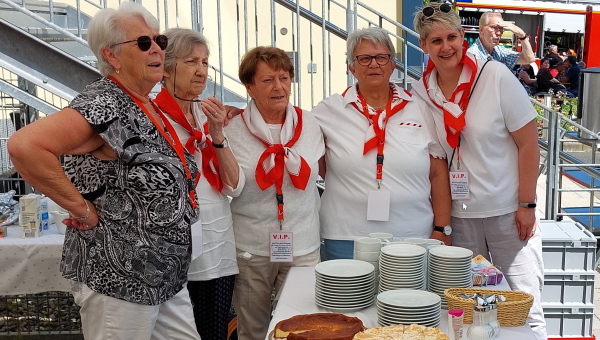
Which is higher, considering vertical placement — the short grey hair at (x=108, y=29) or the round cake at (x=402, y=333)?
the short grey hair at (x=108, y=29)

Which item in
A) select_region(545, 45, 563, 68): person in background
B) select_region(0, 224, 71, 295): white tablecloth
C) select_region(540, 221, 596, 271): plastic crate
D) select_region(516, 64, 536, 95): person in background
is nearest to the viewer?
select_region(0, 224, 71, 295): white tablecloth

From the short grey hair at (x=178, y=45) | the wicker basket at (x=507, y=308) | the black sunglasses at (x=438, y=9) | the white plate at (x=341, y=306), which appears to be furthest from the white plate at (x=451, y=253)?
the short grey hair at (x=178, y=45)

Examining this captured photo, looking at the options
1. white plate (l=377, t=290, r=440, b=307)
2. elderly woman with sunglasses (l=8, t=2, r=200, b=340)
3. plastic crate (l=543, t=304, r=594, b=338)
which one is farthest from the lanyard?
plastic crate (l=543, t=304, r=594, b=338)

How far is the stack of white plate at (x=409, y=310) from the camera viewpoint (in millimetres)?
1898

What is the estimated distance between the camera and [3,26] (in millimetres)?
3764

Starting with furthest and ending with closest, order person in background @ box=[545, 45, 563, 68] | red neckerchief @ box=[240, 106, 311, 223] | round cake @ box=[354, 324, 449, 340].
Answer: person in background @ box=[545, 45, 563, 68] → red neckerchief @ box=[240, 106, 311, 223] → round cake @ box=[354, 324, 449, 340]

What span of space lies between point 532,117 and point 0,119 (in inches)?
152

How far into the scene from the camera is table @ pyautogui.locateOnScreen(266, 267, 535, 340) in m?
1.93

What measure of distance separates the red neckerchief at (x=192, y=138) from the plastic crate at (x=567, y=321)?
2.28m

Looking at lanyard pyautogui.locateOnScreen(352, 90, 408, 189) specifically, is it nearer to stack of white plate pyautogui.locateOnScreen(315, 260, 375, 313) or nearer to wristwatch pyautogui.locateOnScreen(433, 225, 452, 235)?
wristwatch pyautogui.locateOnScreen(433, 225, 452, 235)

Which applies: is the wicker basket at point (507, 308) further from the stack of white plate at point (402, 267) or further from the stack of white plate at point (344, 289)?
the stack of white plate at point (344, 289)

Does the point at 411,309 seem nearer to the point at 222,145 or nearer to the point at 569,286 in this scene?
the point at 222,145

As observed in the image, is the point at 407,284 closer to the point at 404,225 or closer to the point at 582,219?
the point at 404,225

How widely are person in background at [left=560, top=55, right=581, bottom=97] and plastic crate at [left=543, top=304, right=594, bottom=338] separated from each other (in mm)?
12625
